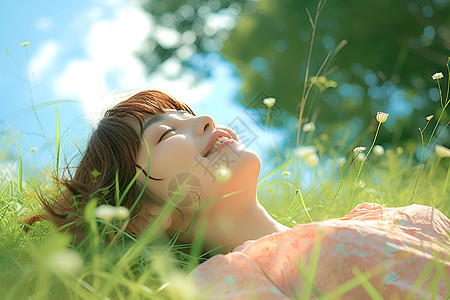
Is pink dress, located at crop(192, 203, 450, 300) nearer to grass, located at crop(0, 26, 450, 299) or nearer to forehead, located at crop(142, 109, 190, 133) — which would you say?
grass, located at crop(0, 26, 450, 299)

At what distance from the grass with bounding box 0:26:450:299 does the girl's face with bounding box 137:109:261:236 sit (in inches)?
5.9

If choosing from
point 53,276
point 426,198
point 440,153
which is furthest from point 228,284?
point 426,198

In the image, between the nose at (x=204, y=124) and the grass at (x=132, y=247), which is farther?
the nose at (x=204, y=124)

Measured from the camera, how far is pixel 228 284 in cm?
104

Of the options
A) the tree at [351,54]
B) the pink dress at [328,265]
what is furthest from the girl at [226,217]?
the tree at [351,54]

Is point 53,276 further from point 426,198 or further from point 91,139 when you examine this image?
point 426,198

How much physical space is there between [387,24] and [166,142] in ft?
21.4

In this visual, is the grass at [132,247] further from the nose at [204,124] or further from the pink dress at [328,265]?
the nose at [204,124]

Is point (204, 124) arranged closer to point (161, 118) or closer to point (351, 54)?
point (161, 118)

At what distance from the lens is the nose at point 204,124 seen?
1.42 metres

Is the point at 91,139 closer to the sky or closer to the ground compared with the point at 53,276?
closer to the sky

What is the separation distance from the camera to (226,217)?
4.73 ft

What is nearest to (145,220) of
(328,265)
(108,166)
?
(108,166)

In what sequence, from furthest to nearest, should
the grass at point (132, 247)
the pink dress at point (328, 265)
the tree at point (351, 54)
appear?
the tree at point (351, 54) → the pink dress at point (328, 265) → the grass at point (132, 247)
